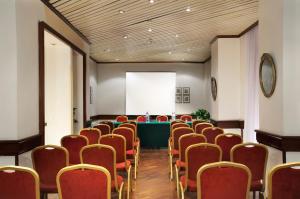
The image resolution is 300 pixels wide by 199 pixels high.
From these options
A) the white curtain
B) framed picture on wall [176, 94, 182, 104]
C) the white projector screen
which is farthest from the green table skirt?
framed picture on wall [176, 94, 182, 104]

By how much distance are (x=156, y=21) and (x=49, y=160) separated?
474 cm

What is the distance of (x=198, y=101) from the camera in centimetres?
1491

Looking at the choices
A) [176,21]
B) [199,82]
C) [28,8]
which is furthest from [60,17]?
[199,82]

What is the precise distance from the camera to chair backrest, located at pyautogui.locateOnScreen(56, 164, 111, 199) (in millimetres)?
2549

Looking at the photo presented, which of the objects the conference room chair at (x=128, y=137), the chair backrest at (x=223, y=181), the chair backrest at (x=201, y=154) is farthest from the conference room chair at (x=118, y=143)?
the chair backrest at (x=223, y=181)

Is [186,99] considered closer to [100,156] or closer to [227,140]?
[227,140]

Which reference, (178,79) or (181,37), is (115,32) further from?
(178,79)

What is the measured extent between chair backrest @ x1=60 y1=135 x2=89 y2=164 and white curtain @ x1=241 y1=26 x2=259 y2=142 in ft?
16.2

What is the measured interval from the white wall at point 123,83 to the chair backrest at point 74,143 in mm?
10080

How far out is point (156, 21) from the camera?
7426 mm

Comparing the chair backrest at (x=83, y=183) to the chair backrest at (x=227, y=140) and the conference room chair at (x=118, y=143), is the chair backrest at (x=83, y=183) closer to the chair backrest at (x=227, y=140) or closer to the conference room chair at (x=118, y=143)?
the conference room chair at (x=118, y=143)

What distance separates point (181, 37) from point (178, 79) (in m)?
5.66

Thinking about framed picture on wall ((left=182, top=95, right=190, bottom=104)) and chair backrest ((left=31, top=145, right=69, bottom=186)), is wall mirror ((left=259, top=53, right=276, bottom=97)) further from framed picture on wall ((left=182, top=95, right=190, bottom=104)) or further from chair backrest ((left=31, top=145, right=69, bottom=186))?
framed picture on wall ((left=182, top=95, right=190, bottom=104))

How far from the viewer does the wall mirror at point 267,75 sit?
14.9 feet
